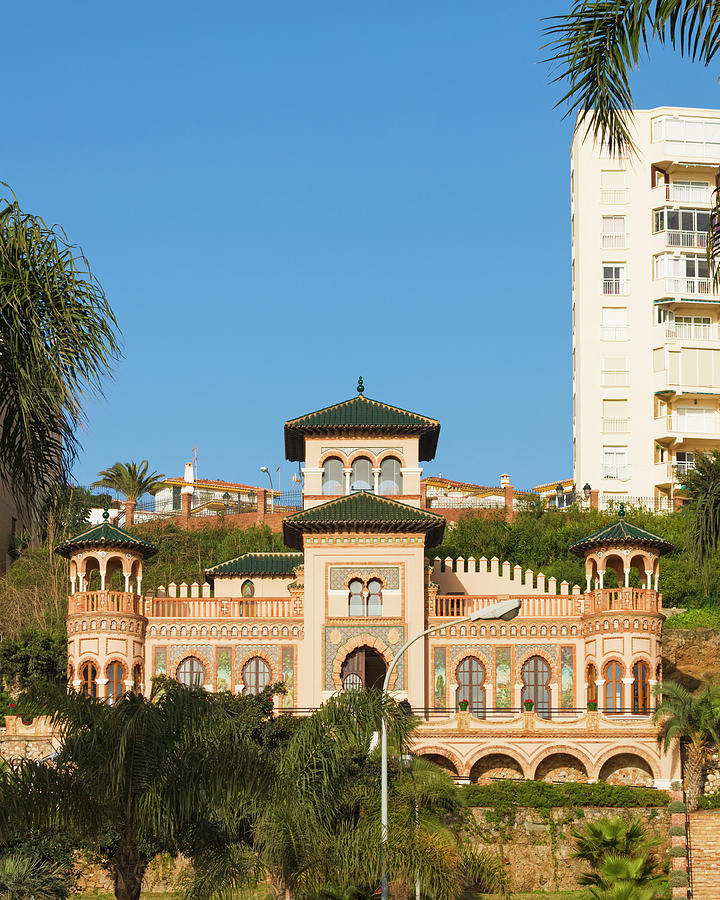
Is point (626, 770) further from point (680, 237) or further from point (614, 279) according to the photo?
point (680, 237)

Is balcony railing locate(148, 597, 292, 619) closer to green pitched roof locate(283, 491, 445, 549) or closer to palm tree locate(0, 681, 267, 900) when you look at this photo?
green pitched roof locate(283, 491, 445, 549)

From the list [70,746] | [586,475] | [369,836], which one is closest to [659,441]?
[586,475]

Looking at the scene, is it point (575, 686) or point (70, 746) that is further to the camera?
point (575, 686)

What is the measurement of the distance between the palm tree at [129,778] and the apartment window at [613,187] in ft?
248

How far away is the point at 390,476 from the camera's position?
2509 inches

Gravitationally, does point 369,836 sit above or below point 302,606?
below

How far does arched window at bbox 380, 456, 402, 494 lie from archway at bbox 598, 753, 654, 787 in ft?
48.6

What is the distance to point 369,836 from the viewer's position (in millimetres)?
28141

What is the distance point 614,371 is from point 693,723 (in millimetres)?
41698

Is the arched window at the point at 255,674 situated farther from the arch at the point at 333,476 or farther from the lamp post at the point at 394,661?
the lamp post at the point at 394,661

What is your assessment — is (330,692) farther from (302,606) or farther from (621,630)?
(621,630)

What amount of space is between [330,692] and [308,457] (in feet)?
35.4

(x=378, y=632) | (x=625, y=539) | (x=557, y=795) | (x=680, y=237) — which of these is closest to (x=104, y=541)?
(x=378, y=632)

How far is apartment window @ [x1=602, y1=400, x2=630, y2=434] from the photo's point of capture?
91375 mm
